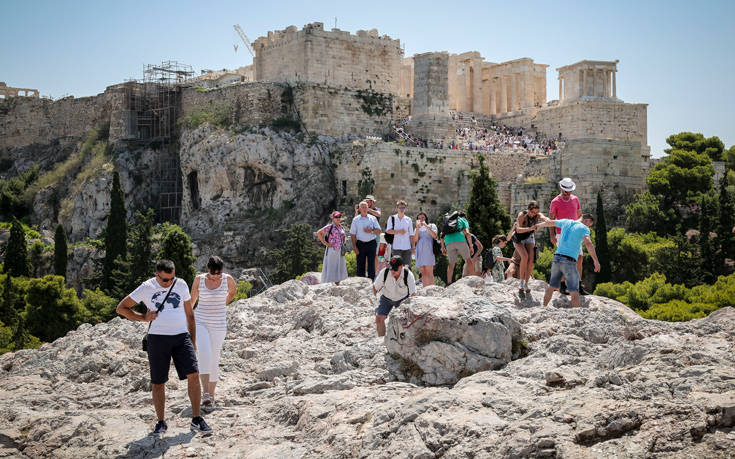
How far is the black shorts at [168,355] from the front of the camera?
23.9ft

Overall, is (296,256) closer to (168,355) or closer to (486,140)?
(486,140)

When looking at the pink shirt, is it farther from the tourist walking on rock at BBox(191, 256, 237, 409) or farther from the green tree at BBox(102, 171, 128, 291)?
the green tree at BBox(102, 171, 128, 291)

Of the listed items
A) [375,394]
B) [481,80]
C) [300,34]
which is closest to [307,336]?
[375,394]

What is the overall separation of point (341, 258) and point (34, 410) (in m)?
5.94

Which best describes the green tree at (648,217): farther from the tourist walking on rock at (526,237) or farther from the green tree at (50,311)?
the tourist walking on rock at (526,237)

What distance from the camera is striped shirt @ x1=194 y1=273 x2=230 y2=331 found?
794cm

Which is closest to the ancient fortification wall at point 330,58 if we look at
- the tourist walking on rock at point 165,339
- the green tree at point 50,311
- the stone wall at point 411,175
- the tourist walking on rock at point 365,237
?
the stone wall at point 411,175

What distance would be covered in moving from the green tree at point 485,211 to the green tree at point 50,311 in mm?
12130

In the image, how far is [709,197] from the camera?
29.4 meters

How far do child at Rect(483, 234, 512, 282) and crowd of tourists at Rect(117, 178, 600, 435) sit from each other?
17 mm

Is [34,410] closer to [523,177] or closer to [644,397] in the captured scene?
[644,397]

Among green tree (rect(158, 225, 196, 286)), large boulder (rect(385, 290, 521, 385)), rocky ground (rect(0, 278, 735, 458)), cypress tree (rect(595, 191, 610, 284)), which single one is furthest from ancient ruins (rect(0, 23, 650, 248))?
large boulder (rect(385, 290, 521, 385))

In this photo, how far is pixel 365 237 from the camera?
13.1 meters

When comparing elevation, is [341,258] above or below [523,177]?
below
